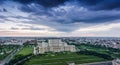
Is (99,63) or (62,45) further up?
(62,45)

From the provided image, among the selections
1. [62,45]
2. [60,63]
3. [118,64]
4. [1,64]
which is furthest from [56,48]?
[118,64]

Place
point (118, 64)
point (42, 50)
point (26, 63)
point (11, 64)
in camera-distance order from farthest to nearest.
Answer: point (42, 50)
point (26, 63)
point (11, 64)
point (118, 64)

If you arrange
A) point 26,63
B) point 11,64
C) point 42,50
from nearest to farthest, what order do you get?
point 11,64 < point 26,63 < point 42,50

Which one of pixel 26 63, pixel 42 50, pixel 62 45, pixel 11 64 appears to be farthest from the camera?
pixel 62 45

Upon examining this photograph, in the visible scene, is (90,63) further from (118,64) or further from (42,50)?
(42,50)

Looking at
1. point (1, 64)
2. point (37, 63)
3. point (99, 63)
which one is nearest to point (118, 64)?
point (99, 63)

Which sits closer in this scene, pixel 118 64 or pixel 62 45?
pixel 118 64

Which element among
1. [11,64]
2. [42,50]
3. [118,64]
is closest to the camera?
[118,64]

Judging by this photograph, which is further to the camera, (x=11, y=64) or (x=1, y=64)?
(x=1, y=64)

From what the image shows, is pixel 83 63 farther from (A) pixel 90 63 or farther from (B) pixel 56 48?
(B) pixel 56 48
